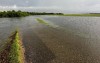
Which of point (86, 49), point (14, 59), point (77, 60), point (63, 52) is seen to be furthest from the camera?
point (86, 49)

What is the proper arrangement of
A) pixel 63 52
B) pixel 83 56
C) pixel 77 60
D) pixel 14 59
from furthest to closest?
pixel 63 52, pixel 83 56, pixel 77 60, pixel 14 59

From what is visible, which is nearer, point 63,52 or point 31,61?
point 31,61

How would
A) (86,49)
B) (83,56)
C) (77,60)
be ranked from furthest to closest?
(86,49) → (83,56) → (77,60)

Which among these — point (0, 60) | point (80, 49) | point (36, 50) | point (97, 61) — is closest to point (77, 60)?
point (97, 61)

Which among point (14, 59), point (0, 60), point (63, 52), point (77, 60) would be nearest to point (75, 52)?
point (63, 52)

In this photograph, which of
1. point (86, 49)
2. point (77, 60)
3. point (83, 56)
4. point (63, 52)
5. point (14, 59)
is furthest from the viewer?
point (86, 49)

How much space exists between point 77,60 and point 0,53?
8.76 metres

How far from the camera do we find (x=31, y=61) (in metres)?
15.3

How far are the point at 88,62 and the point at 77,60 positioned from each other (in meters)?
1.15

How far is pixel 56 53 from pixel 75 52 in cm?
244

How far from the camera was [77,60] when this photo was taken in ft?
51.6

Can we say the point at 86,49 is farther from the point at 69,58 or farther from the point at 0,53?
the point at 0,53

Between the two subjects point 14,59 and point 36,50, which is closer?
point 14,59

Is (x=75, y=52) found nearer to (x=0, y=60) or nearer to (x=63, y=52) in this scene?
(x=63, y=52)
